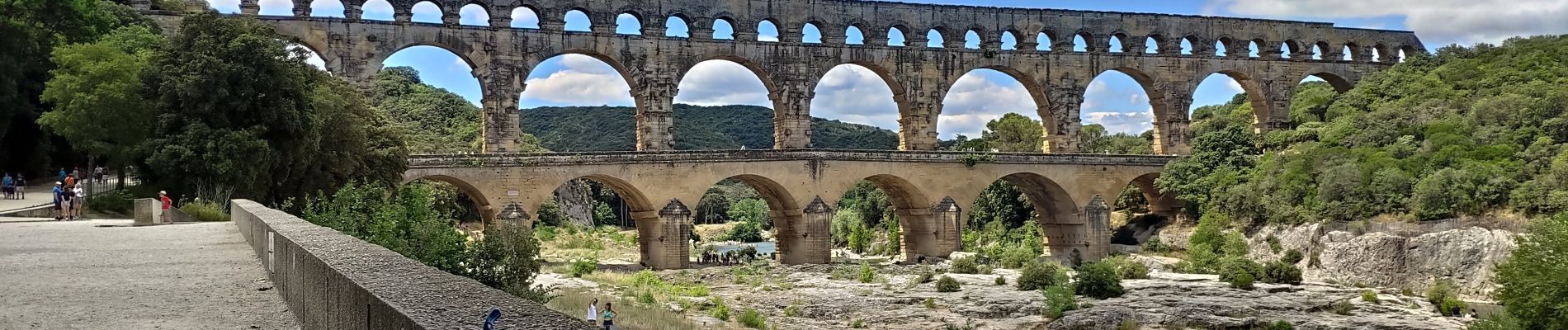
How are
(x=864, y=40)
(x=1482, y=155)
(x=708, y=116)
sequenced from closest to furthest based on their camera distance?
(x=1482, y=155) → (x=864, y=40) → (x=708, y=116)

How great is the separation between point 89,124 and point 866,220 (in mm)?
35739

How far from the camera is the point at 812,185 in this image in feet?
121

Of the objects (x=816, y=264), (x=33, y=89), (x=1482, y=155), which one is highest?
(x=33, y=89)

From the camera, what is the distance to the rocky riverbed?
24922mm

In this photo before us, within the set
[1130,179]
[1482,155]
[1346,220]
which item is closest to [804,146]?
[1130,179]

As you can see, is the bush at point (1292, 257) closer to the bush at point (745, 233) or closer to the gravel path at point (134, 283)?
the gravel path at point (134, 283)

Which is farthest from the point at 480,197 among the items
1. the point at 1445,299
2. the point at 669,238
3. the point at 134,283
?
the point at 134,283

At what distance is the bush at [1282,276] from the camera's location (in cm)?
3250

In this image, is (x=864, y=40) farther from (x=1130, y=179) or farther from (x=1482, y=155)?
(x=1482, y=155)

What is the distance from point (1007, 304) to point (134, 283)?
2053cm

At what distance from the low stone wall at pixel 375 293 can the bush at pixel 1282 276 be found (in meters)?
28.4

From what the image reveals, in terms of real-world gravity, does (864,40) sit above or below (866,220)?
above

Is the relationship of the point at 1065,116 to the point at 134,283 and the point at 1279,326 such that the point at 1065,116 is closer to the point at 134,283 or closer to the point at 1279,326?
the point at 1279,326

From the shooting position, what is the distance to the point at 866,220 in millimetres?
56000
